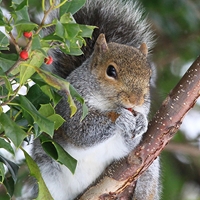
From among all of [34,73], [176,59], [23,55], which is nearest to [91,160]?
[34,73]

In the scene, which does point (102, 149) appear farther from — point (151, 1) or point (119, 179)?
point (151, 1)

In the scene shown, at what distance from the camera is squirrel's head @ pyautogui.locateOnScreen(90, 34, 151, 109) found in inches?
65.2

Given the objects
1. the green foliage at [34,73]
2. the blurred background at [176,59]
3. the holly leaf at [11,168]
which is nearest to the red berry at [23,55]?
the green foliage at [34,73]

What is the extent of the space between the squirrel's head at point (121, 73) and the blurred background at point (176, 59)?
89 centimetres

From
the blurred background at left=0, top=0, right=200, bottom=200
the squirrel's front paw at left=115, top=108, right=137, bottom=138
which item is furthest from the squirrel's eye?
the blurred background at left=0, top=0, right=200, bottom=200

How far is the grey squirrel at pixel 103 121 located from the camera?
1.68 m

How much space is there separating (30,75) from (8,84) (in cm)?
8

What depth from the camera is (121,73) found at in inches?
67.3

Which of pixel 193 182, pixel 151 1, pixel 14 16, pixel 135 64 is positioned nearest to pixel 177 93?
pixel 135 64

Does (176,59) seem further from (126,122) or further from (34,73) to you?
(34,73)

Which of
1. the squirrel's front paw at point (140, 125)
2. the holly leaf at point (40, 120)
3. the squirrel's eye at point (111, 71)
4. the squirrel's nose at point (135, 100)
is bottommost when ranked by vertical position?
the squirrel's front paw at point (140, 125)

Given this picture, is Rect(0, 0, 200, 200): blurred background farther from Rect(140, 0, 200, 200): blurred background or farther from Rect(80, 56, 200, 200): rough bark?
Rect(80, 56, 200, 200): rough bark

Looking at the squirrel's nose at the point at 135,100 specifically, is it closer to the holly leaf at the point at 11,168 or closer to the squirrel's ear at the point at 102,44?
the squirrel's ear at the point at 102,44

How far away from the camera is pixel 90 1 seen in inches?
84.5
